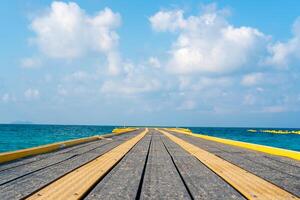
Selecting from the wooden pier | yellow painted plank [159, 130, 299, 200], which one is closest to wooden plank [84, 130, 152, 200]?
the wooden pier

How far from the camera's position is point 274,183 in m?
5.76

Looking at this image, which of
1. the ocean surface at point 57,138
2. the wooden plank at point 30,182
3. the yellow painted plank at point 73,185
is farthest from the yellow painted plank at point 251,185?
the ocean surface at point 57,138

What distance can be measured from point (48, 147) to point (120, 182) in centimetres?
737

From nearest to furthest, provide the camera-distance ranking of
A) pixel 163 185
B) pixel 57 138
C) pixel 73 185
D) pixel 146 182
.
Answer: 1. pixel 73 185
2. pixel 163 185
3. pixel 146 182
4. pixel 57 138

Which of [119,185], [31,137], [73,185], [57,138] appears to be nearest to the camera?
[73,185]

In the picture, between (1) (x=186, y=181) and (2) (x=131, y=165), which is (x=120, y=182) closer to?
(1) (x=186, y=181)

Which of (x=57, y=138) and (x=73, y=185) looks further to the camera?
(x=57, y=138)

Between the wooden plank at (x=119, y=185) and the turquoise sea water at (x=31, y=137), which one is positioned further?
the turquoise sea water at (x=31, y=137)

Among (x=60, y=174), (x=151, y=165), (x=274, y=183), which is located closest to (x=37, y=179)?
(x=60, y=174)

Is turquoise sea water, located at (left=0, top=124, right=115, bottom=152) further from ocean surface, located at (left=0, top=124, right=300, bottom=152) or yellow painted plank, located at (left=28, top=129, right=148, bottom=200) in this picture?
yellow painted plank, located at (left=28, top=129, right=148, bottom=200)

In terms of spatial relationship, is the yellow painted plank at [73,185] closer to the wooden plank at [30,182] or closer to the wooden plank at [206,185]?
the wooden plank at [30,182]

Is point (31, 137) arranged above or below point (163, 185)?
below

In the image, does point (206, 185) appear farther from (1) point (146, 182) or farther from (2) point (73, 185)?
(2) point (73, 185)

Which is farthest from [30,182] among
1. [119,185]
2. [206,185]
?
[206,185]
